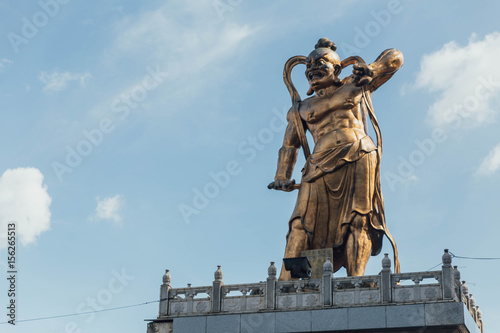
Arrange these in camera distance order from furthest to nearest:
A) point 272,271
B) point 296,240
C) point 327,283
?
point 296,240, point 272,271, point 327,283

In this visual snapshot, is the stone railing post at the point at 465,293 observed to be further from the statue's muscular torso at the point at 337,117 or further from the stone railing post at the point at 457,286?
the statue's muscular torso at the point at 337,117

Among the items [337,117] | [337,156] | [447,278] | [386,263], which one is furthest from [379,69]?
[447,278]

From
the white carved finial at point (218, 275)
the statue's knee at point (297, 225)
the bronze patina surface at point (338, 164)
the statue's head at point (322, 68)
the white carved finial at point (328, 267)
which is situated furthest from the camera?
the statue's head at point (322, 68)

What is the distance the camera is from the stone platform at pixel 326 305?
19375 mm

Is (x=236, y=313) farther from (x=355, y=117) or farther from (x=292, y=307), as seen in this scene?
(x=355, y=117)

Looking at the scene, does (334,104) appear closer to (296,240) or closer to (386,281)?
(296,240)

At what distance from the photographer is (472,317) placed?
20.7 m

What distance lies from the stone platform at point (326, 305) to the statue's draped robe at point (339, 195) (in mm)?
2248

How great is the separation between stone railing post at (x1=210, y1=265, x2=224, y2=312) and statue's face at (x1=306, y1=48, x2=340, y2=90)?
594cm

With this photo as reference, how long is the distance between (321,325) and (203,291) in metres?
2.96

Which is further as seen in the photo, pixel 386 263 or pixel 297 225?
pixel 297 225

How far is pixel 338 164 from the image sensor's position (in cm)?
2298

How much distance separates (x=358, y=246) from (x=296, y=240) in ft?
5.16

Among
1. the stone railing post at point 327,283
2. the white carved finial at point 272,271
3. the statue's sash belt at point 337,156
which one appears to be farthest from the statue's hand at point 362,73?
the white carved finial at point 272,271
